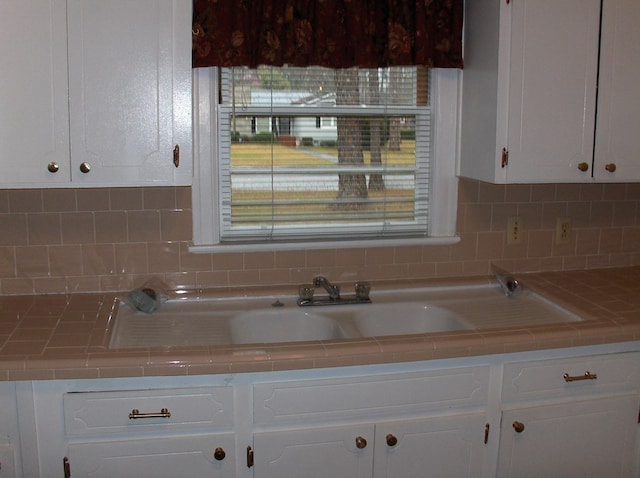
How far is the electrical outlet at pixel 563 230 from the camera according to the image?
2879 millimetres

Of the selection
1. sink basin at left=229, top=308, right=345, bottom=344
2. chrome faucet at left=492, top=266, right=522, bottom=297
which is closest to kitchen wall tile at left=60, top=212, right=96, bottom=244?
sink basin at left=229, top=308, right=345, bottom=344

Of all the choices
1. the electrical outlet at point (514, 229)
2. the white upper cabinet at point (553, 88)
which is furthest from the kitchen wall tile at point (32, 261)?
the electrical outlet at point (514, 229)

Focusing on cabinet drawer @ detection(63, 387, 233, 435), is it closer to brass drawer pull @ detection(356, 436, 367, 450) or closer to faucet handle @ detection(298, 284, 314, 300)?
brass drawer pull @ detection(356, 436, 367, 450)

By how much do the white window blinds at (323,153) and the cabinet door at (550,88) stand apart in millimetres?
447

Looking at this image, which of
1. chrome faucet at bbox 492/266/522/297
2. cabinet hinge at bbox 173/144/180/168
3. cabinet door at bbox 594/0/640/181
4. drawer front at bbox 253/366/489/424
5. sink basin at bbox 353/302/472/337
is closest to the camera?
drawer front at bbox 253/366/489/424

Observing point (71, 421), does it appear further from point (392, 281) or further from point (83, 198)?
point (392, 281)

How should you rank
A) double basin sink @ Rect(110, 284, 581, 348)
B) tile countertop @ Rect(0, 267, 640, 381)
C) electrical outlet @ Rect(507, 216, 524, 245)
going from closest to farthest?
tile countertop @ Rect(0, 267, 640, 381) < double basin sink @ Rect(110, 284, 581, 348) < electrical outlet @ Rect(507, 216, 524, 245)

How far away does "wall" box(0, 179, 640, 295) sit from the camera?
Answer: 2463mm

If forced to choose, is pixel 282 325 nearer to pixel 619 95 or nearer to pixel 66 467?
pixel 66 467

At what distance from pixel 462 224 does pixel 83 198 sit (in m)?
1.46

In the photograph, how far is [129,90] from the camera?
2.11 metres

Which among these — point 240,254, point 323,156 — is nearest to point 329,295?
point 240,254

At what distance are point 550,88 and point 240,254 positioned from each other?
126 cm

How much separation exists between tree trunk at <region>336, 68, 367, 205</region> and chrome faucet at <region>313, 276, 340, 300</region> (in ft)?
1.21
